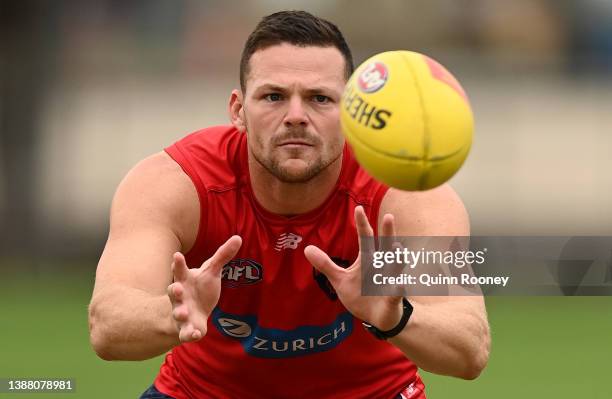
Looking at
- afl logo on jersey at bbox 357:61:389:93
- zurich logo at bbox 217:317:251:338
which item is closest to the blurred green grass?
zurich logo at bbox 217:317:251:338

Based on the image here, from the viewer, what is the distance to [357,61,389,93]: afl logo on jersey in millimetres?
5031

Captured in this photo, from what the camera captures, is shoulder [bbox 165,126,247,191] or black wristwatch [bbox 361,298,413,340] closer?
black wristwatch [bbox 361,298,413,340]

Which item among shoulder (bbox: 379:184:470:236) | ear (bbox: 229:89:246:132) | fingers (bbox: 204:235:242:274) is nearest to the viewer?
fingers (bbox: 204:235:242:274)

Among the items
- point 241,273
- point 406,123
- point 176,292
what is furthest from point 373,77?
point 241,273

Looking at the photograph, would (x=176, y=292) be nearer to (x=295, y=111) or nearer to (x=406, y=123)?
(x=406, y=123)

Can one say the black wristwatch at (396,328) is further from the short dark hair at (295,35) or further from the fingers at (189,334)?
the short dark hair at (295,35)

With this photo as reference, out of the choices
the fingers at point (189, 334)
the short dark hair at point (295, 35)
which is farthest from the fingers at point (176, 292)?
the short dark hair at point (295, 35)

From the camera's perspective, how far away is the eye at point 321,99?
592 centimetres

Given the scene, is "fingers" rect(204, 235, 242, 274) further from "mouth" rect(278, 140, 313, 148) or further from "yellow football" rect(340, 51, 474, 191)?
"mouth" rect(278, 140, 313, 148)

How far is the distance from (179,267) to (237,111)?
1.85m

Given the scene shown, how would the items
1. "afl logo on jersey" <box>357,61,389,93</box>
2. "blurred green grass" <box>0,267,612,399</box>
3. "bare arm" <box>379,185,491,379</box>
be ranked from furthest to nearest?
"blurred green grass" <box>0,267,612,399</box>
"bare arm" <box>379,185,491,379</box>
"afl logo on jersey" <box>357,61,389,93</box>

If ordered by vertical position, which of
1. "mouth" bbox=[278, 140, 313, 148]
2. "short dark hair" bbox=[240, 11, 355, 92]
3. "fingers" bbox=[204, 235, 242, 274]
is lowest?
"fingers" bbox=[204, 235, 242, 274]

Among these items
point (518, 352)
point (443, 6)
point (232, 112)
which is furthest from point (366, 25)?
point (232, 112)

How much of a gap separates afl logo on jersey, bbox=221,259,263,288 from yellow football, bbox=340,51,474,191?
1.23 metres
